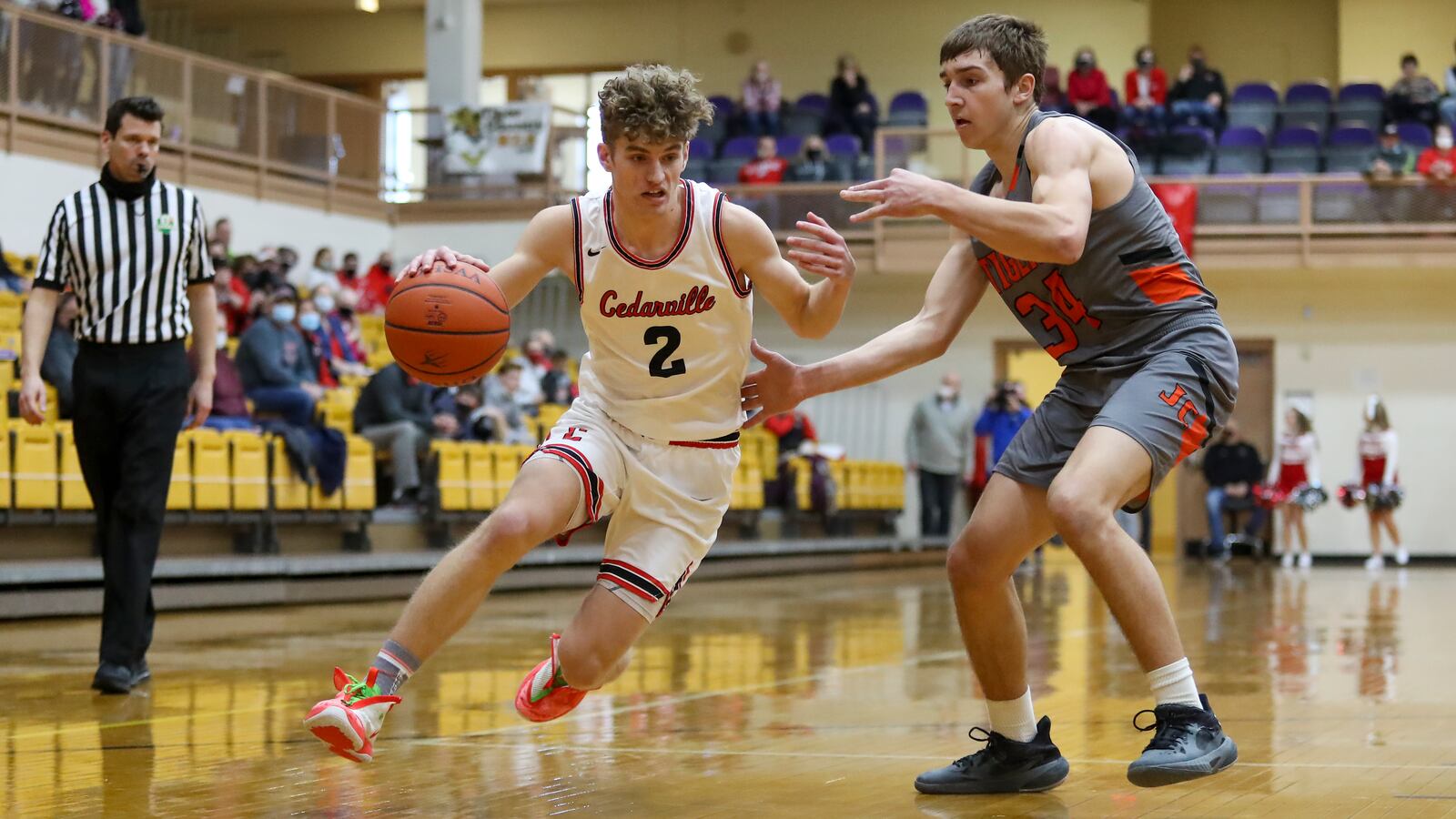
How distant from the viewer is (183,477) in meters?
10.2

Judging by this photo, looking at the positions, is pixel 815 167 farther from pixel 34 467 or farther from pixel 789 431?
pixel 34 467

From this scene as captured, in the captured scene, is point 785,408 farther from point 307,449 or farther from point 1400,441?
point 1400,441

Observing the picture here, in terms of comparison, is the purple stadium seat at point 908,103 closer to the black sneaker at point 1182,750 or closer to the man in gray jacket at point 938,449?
the man in gray jacket at point 938,449

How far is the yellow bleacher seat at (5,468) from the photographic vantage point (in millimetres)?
9117

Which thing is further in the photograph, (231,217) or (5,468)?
(231,217)

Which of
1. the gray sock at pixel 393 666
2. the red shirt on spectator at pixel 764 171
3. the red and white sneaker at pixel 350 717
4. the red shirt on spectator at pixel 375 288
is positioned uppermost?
the red shirt on spectator at pixel 764 171

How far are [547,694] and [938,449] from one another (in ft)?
50.2

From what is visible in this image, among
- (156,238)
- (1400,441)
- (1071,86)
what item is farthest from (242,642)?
(1400,441)

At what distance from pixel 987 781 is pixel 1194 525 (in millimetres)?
19576

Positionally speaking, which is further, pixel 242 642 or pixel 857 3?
pixel 857 3

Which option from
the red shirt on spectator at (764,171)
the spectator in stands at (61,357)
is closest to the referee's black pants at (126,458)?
the spectator in stands at (61,357)

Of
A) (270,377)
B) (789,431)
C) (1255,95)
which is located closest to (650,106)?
(270,377)

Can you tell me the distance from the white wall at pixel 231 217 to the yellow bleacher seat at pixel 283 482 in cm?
476

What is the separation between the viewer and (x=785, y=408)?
4215 mm
